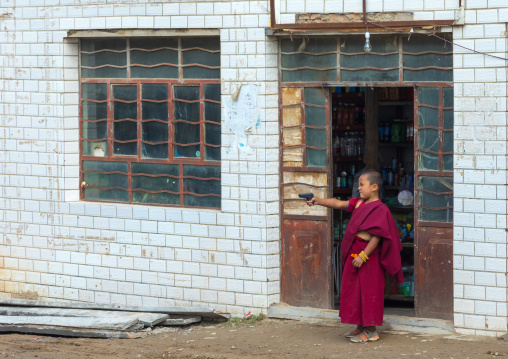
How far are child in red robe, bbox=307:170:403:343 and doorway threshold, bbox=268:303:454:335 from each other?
58 centimetres

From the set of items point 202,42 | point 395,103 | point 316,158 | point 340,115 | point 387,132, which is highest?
point 202,42

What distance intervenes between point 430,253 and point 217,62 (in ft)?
9.57

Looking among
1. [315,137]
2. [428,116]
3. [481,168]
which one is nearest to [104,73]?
[315,137]

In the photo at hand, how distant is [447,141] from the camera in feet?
26.4

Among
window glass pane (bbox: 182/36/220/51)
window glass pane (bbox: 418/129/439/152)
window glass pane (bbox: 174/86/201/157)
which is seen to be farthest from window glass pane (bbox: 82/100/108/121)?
window glass pane (bbox: 418/129/439/152)

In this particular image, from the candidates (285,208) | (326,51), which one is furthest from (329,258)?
(326,51)

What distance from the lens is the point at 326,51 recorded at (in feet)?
27.9

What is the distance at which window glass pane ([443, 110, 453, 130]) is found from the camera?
26.3 feet

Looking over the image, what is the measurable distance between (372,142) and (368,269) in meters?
2.71

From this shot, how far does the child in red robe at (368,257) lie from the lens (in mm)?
7738

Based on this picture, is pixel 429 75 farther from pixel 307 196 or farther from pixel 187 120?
pixel 187 120

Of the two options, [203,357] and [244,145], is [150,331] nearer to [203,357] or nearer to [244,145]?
[203,357]

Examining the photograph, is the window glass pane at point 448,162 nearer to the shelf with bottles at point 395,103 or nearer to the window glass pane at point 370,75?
the window glass pane at point 370,75

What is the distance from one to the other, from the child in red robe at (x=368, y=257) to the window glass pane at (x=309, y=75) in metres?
1.18
